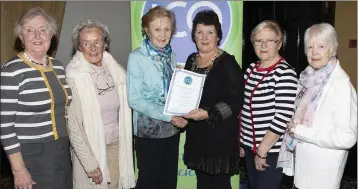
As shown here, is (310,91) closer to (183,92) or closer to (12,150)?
(183,92)

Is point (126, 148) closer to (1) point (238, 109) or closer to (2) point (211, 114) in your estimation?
(2) point (211, 114)

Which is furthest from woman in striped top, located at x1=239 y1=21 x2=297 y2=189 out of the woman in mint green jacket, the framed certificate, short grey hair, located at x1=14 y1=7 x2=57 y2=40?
short grey hair, located at x1=14 y1=7 x2=57 y2=40

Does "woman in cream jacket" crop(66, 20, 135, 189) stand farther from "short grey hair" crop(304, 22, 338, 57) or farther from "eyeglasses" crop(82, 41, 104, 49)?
"short grey hair" crop(304, 22, 338, 57)

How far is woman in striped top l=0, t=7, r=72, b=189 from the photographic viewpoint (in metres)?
2.22

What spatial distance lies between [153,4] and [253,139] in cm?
159

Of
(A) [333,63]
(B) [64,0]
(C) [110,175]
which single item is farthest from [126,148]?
(B) [64,0]

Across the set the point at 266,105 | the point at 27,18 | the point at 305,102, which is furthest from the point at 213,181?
the point at 27,18

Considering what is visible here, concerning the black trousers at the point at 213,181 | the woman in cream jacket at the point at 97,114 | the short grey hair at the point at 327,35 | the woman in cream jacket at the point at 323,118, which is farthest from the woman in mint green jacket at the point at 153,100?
the short grey hair at the point at 327,35

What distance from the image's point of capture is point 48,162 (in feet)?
7.97

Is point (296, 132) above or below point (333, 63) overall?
below

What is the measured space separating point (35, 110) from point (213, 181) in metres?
1.42

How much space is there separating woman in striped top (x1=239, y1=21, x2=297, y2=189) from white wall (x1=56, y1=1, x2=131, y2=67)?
3.51m

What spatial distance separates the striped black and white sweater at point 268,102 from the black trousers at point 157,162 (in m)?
0.60

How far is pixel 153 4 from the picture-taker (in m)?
3.29
